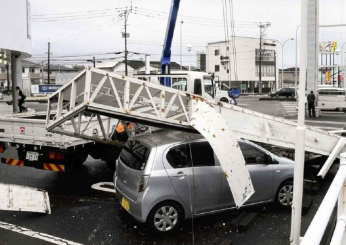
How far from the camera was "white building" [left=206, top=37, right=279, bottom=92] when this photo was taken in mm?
60188

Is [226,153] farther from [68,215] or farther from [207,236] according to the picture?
[68,215]

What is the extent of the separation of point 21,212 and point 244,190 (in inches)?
159

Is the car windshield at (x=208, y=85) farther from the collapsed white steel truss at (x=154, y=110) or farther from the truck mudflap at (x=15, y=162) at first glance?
the truck mudflap at (x=15, y=162)

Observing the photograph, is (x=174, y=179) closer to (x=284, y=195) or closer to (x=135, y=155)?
(x=135, y=155)

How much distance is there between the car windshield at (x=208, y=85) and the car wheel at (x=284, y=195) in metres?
9.47

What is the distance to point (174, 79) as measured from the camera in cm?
1455

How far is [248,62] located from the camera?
60.6m

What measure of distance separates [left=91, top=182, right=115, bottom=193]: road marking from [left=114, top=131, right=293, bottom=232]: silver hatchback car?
5.33ft

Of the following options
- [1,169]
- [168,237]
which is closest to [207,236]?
[168,237]

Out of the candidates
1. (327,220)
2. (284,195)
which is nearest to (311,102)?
(284,195)

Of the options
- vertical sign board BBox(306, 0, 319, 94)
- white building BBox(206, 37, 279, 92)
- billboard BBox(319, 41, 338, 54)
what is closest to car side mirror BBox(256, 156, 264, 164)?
vertical sign board BBox(306, 0, 319, 94)

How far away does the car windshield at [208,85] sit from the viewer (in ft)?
49.6

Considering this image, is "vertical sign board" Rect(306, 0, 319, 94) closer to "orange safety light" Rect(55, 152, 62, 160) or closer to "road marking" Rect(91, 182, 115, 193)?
"road marking" Rect(91, 182, 115, 193)

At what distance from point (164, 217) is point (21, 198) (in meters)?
2.61
